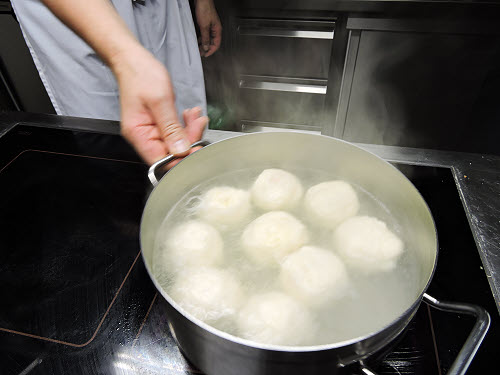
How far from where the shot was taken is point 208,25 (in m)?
1.74

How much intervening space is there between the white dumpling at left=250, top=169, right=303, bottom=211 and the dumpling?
174mm

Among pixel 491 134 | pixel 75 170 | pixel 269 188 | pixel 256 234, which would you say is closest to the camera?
pixel 256 234

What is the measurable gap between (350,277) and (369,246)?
3.4 inches

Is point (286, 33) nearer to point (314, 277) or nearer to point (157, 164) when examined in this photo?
point (157, 164)

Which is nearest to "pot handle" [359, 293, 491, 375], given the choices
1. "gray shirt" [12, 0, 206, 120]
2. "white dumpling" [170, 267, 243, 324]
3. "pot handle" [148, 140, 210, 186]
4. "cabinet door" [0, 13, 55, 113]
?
"white dumpling" [170, 267, 243, 324]

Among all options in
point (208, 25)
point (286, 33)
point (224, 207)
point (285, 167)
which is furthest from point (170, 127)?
point (286, 33)

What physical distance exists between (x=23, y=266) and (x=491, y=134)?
2237 millimetres

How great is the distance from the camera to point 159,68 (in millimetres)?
916

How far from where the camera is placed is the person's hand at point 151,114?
85 cm

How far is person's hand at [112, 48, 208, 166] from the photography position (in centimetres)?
85

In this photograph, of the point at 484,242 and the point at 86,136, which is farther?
the point at 86,136

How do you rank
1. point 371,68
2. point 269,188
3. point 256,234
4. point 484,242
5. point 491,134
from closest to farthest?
point 484,242
point 256,234
point 269,188
point 371,68
point 491,134

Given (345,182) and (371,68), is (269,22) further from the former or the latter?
(345,182)

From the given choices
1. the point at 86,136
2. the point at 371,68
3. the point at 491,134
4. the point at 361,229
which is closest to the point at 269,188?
the point at 361,229
